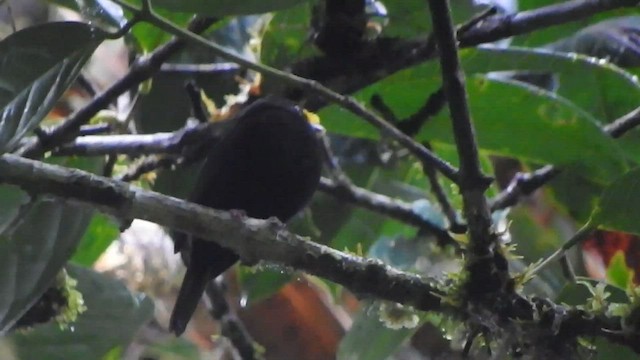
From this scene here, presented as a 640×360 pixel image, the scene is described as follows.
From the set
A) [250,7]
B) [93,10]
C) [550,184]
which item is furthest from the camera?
[550,184]

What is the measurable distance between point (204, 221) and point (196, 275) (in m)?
0.23

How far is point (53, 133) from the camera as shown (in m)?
1.09

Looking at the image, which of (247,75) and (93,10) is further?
(247,75)

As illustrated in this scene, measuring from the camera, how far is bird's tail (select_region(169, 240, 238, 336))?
3.21ft

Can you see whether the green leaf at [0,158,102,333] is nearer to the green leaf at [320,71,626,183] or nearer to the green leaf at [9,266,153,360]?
the green leaf at [9,266,153,360]

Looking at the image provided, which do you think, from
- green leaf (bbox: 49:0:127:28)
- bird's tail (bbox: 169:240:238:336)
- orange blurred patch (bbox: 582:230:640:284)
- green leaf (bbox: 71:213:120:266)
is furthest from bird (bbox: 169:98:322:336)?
orange blurred patch (bbox: 582:230:640:284)

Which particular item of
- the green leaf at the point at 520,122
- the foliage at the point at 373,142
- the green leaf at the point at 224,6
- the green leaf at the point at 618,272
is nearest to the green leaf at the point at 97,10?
the foliage at the point at 373,142

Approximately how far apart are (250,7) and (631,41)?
2.51 feet

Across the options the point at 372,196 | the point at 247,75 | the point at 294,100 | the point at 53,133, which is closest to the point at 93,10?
the point at 53,133

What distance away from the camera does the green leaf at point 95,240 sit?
1.52 metres

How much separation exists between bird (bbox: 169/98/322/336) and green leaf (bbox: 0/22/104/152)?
0.19 metres

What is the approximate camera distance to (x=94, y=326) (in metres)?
1.31

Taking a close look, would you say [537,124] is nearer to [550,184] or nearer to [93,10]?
[550,184]

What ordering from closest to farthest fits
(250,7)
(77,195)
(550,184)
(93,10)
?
(77,195) < (250,7) < (93,10) < (550,184)
